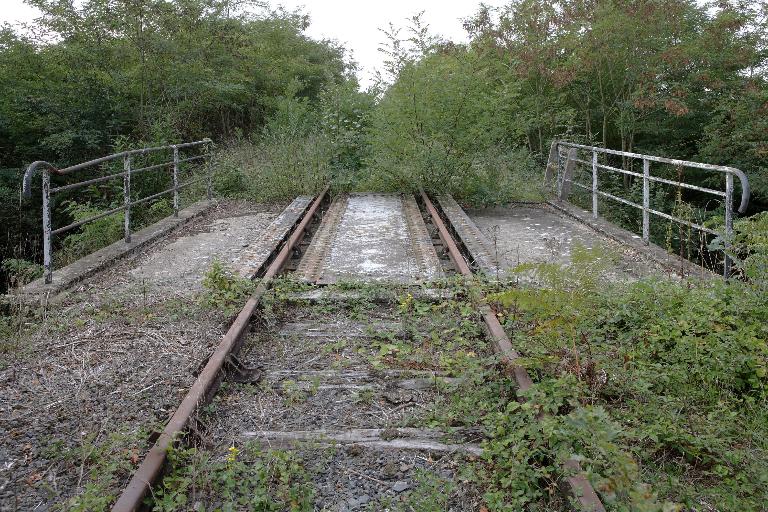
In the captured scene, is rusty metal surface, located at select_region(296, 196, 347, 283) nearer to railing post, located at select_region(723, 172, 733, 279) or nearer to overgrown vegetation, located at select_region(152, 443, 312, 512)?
overgrown vegetation, located at select_region(152, 443, 312, 512)

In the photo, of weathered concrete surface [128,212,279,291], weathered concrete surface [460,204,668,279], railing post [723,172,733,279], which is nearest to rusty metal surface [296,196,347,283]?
weathered concrete surface [128,212,279,291]

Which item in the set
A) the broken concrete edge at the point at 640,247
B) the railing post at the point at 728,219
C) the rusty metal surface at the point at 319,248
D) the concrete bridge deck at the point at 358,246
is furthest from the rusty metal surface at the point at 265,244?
the railing post at the point at 728,219

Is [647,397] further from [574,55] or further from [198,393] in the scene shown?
[574,55]

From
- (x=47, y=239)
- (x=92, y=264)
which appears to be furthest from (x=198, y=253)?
(x=47, y=239)

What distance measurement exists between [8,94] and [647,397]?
15513 millimetres

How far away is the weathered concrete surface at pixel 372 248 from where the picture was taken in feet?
19.9

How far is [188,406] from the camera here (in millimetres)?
3195

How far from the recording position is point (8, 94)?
47.5 ft

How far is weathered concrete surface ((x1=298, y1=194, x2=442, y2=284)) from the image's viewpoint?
6051mm

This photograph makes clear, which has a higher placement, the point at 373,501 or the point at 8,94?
the point at 8,94

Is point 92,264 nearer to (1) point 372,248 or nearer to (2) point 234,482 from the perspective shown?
(1) point 372,248

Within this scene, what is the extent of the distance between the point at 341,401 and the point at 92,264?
3.99 m

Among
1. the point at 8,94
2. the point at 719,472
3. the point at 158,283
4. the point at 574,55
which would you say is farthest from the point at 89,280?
the point at 574,55

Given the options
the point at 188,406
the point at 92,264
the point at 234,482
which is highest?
the point at 92,264
